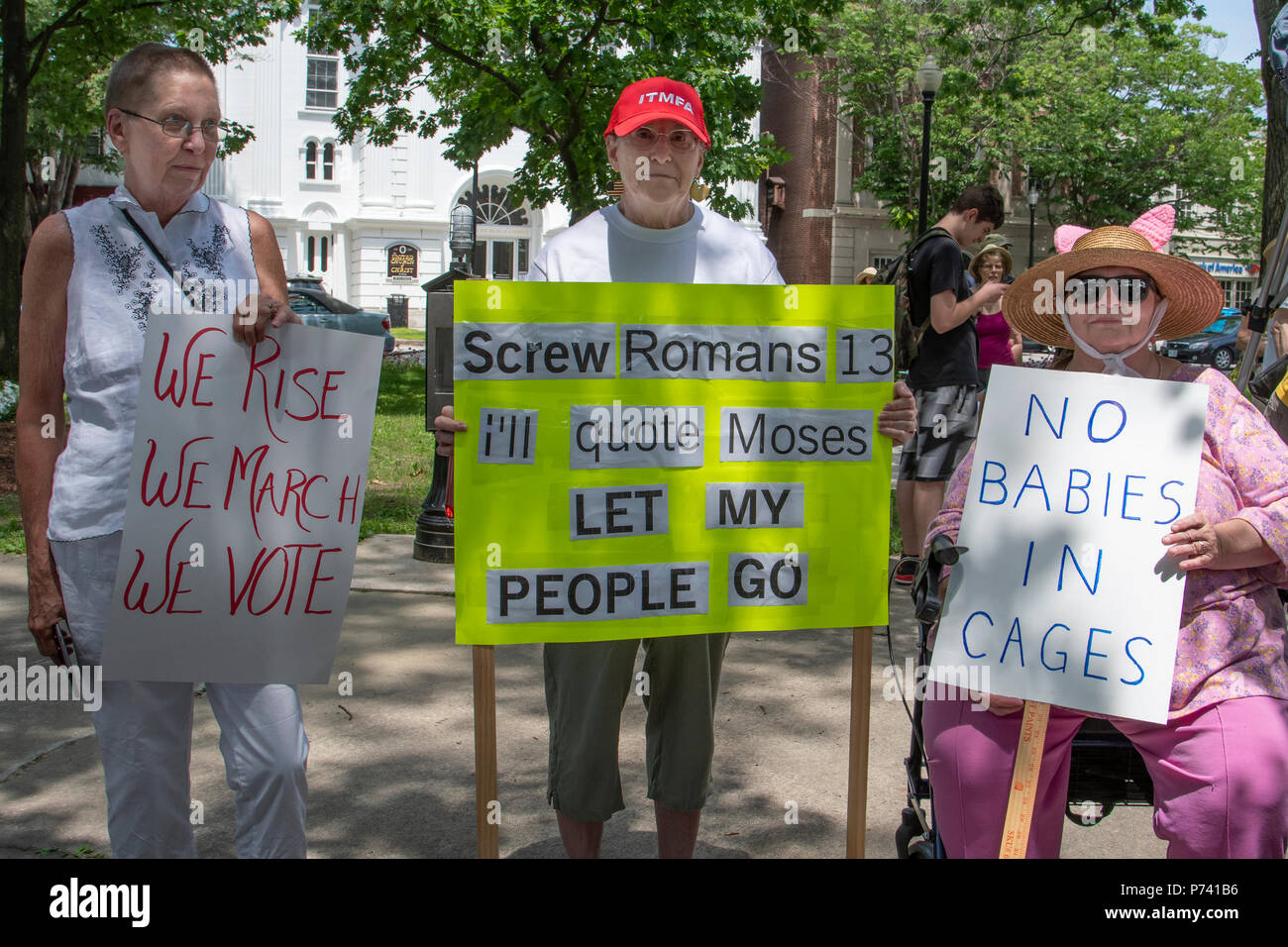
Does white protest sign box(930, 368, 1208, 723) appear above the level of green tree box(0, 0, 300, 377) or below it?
below

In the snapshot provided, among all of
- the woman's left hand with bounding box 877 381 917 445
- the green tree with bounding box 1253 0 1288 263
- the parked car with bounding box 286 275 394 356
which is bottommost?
the woman's left hand with bounding box 877 381 917 445

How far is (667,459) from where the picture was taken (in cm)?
293

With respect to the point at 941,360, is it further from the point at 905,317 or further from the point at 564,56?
the point at 564,56

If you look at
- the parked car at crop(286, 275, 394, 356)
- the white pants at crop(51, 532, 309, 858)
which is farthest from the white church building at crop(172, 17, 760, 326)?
the white pants at crop(51, 532, 309, 858)

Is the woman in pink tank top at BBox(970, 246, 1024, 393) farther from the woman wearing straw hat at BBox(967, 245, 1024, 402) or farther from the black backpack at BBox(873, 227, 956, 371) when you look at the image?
the black backpack at BBox(873, 227, 956, 371)

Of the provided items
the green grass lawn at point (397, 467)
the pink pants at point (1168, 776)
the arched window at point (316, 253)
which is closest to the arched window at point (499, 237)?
the arched window at point (316, 253)

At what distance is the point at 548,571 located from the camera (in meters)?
2.87

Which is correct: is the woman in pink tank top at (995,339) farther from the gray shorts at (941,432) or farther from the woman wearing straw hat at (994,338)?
the gray shorts at (941,432)

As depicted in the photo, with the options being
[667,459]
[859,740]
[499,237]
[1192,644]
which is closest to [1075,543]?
[1192,644]

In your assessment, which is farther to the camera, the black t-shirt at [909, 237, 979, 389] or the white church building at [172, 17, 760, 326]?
the white church building at [172, 17, 760, 326]

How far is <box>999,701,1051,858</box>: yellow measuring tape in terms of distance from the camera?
8.59 feet

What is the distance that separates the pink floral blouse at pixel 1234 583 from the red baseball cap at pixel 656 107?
1084mm

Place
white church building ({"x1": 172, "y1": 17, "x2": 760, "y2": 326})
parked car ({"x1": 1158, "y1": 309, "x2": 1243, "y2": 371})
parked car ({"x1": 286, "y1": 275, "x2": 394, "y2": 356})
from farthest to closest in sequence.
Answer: white church building ({"x1": 172, "y1": 17, "x2": 760, "y2": 326}) → parked car ({"x1": 1158, "y1": 309, "x2": 1243, "y2": 371}) → parked car ({"x1": 286, "y1": 275, "x2": 394, "y2": 356})

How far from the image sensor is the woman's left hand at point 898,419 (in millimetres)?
2994
